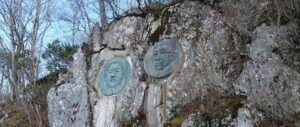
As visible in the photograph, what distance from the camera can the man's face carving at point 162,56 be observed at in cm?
650

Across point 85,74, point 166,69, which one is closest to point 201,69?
point 166,69

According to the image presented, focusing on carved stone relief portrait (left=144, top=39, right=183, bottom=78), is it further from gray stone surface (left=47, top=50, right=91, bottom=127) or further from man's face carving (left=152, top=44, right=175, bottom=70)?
gray stone surface (left=47, top=50, right=91, bottom=127)

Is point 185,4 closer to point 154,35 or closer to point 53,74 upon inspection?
point 154,35

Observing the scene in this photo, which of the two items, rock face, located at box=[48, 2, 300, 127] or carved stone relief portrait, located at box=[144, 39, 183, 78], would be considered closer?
rock face, located at box=[48, 2, 300, 127]

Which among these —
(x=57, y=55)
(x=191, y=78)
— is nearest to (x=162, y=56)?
(x=191, y=78)

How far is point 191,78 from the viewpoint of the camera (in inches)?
241

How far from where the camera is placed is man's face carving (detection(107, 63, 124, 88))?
7052 mm

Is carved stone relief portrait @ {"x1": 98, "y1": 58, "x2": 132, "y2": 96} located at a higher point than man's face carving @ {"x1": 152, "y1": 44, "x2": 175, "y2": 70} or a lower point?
lower

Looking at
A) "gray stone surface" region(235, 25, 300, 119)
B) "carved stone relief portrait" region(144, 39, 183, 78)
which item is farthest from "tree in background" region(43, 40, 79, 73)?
"gray stone surface" region(235, 25, 300, 119)

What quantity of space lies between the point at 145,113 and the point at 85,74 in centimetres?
168

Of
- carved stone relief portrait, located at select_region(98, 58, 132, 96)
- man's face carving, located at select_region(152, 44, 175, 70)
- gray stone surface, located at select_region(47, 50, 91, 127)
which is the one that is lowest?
gray stone surface, located at select_region(47, 50, 91, 127)

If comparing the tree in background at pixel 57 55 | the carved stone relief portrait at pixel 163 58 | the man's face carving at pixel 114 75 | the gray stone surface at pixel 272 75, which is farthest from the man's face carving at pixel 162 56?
the tree in background at pixel 57 55

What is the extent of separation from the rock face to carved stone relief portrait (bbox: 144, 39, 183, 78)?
0.05 metres

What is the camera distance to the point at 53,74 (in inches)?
518
